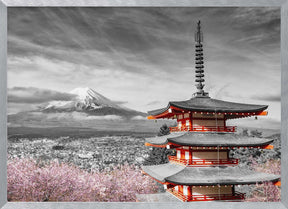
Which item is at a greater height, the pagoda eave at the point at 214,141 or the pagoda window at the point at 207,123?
the pagoda window at the point at 207,123

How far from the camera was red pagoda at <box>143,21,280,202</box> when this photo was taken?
6.24 metres

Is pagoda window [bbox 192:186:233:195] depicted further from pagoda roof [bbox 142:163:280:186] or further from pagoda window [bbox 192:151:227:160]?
pagoda window [bbox 192:151:227:160]

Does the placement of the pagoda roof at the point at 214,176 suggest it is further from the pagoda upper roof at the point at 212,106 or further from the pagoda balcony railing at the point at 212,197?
the pagoda upper roof at the point at 212,106

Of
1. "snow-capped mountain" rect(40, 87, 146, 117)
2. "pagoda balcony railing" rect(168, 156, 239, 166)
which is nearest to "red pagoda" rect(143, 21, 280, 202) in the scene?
"pagoda balcony railing" rect(168, 156, 239, 166)

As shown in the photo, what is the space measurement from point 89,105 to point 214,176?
24.0 ft

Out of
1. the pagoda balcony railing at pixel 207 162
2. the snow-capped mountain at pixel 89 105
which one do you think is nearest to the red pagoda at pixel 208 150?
the pagoda balcony railing at pixel 207 162

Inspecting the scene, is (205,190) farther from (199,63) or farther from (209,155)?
(199,63)

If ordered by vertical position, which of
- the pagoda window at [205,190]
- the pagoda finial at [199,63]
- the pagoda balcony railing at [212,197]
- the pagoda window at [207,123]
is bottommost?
the pagoda balcony railing at [212,197]

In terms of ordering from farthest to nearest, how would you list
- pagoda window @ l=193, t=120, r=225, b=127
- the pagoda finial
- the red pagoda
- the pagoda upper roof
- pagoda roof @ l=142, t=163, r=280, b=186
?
1. the pagoda finial
2. pagoda window @ l=193, t=120, r=225, b=127
3. the pagoda upper roof
4. the red pagoda
5. pagoda roof @ l=142, t=163, r=280, b=186

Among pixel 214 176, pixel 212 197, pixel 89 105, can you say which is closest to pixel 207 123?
pixel 214 176

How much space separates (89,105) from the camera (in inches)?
483

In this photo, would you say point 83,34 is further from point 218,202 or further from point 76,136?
point 218,202

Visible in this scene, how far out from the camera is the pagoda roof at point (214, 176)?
20.0ft

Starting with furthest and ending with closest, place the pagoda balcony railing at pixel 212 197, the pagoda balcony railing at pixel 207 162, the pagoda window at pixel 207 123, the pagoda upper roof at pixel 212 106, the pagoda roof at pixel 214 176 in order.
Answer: the pagoda window at pixel 207 123, the pagoda balcony railing at pixel 207 162, the pagoda balcony railing at pixel 212 197, the pagoda upper roof at pixel 212 106, the pagoda roof at pixel 214 176
